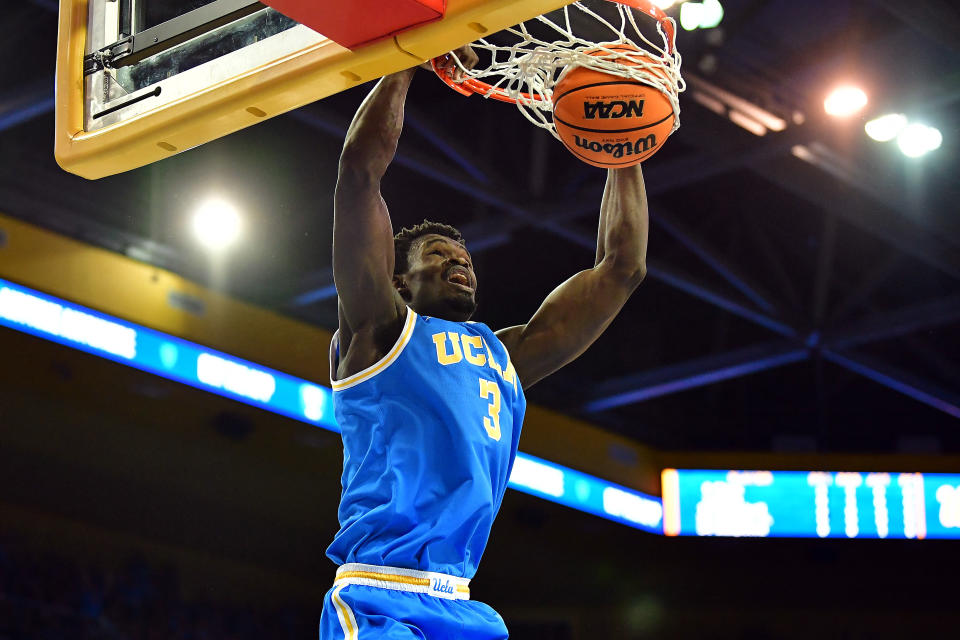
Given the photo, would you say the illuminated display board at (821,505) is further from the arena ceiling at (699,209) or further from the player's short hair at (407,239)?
the player's short hair at (407,239)

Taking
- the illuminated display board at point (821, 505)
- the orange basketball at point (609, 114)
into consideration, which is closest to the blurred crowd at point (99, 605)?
the illuminated display board at point (821, 505)

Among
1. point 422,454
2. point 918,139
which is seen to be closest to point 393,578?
point 422,454

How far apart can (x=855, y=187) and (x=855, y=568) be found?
4.77 m

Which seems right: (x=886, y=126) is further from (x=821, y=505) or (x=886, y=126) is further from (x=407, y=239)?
(x=407, y=239)

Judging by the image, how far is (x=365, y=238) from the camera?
10.4 ft

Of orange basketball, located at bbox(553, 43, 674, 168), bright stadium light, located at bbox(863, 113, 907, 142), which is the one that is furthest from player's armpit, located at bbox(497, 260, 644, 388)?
bright stadium light, located at bbox(863, 113, 907, 142)

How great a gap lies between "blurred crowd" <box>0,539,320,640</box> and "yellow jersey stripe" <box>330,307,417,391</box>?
5.78 metres

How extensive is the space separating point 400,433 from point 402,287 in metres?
0.64

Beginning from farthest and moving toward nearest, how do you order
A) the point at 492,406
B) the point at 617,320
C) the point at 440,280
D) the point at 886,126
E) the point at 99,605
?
the point at 617,320, the point at 99,605, the point at 886,126, the point at 440,280, the point at 492,406

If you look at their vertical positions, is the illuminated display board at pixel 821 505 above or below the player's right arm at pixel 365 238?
above

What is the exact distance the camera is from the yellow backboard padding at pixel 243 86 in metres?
2.73

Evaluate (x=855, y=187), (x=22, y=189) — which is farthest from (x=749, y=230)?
(x=22, y=189)

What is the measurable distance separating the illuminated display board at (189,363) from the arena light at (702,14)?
108 inches

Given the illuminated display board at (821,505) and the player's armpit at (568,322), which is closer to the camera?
the player's armpit at (568,322)
